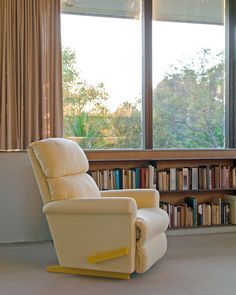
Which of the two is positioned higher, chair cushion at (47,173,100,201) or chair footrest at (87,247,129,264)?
chair cushion at (47,173,100,201)

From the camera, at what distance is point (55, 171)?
3.01 m

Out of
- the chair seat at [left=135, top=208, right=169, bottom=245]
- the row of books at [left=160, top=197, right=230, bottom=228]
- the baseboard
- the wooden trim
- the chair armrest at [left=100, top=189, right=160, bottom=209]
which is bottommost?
the baseboard

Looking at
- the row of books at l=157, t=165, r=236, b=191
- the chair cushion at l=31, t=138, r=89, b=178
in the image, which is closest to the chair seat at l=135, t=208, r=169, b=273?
the chair cushion at l=31, t=138, r=89, b=178

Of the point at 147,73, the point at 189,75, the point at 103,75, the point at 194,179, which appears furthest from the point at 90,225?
the point at 189,75

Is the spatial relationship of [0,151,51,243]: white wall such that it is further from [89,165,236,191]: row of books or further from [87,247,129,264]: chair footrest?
[87,247,129,264]: chair footrest

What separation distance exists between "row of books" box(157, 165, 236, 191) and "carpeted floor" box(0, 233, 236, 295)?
813 mm

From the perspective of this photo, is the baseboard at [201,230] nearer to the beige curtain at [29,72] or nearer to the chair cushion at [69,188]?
the chair cushion at [69,188]

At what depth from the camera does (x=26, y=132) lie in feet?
13.1

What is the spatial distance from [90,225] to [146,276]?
1.77 ft

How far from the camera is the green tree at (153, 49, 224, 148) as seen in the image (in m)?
4.69

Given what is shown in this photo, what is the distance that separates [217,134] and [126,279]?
8.62 ft

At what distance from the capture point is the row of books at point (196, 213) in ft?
14.1

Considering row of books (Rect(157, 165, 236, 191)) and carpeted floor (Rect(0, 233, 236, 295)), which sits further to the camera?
row of books (Rect(157, 165, 236, 191))

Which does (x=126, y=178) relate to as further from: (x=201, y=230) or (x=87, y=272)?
(x=87, y=272)
